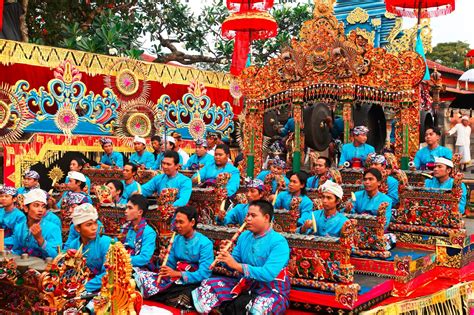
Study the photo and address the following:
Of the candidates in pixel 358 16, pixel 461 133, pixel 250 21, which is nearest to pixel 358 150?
pixel 461 133

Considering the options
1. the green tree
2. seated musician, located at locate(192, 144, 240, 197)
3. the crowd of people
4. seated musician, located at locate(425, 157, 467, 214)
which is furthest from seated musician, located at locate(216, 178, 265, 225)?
the green tree

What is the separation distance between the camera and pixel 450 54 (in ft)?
102

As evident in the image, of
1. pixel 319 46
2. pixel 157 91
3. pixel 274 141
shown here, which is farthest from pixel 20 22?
pixel 319 46

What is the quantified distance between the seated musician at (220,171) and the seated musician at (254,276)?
2.72 meters

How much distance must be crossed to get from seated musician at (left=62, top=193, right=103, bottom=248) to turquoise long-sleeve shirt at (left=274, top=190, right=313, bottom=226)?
221 centimetres

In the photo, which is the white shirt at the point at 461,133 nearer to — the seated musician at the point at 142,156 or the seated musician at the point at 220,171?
the seated musician at the point at 220,171

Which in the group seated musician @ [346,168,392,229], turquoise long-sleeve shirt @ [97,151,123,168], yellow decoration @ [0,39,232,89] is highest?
yellow decoration @ [0,39,232,89]

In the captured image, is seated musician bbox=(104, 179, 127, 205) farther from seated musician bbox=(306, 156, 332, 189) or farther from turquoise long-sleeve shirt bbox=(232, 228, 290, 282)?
seated musician bbox=(306, 156, 332, 189)

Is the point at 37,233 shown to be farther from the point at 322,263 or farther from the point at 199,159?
the point at 199,159

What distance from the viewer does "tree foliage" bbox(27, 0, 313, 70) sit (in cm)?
1455

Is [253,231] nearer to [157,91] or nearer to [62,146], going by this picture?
[62,146]

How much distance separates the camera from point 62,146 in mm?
9719

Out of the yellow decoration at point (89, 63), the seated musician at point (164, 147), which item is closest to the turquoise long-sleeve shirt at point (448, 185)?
the seated musician at point (164, 147)

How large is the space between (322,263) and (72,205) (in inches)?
97.0
